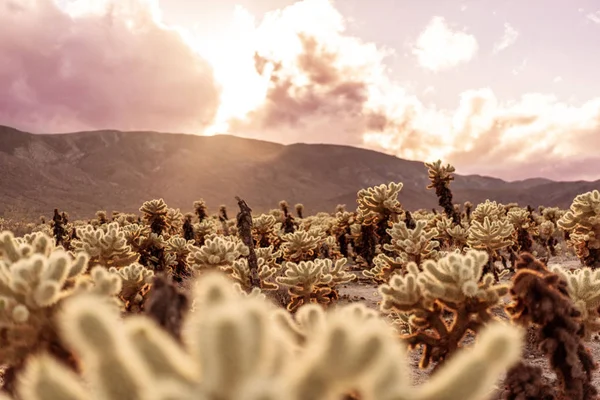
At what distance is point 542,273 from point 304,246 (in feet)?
39.1

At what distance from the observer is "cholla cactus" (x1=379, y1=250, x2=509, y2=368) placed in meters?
4.02

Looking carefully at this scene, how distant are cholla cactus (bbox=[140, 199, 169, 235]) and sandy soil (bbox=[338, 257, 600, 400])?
837 cm

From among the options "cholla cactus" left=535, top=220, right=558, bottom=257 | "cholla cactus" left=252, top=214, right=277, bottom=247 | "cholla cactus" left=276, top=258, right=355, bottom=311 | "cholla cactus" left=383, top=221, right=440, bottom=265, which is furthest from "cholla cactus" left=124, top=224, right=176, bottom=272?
"cholla cactus" left=535, top=220, right=558, bottom=257

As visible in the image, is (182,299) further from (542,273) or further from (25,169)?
(25,169)

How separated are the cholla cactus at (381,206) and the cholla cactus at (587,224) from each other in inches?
210

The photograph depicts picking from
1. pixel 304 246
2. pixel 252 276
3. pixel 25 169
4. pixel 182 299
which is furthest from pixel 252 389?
pixel 25 169

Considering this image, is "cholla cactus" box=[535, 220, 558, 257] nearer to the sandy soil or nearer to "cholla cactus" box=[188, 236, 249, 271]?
the sandy soil

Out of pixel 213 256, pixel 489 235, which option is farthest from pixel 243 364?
pixel 489 235

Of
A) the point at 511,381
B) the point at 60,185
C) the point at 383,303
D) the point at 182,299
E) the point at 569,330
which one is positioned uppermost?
the point at 60,185

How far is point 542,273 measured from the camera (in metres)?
4.24

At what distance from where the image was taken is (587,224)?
12.2 metres

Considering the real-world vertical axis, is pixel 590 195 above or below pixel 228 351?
above

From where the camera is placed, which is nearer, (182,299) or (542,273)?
(182,299)

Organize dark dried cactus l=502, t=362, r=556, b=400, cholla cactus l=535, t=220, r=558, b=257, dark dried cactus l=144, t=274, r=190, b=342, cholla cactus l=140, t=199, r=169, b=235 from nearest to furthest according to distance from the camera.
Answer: dark dried cactus l=144, t=274, r=190, b=342
dark dried cactus l=502, t=362, r=556, b=400
cholla cactus l=140, t=199, r=169, b=235
cholla cactus l=535, t=220, r=558, b=257
